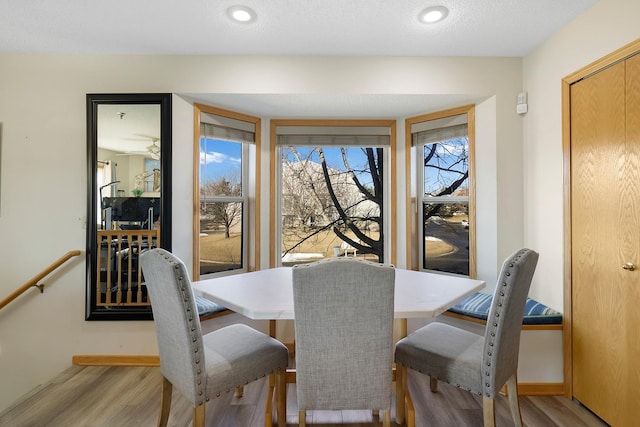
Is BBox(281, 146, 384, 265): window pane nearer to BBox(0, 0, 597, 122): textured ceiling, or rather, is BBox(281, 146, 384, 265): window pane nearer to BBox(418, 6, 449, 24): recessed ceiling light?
BBox(0, 0, 597, 122): textured ceiling

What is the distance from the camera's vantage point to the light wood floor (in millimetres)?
1818

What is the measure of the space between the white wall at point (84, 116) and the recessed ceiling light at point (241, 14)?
0.46 m

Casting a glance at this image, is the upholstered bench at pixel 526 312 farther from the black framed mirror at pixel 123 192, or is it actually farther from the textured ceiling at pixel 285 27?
the black framed mirror at pixel 123 192

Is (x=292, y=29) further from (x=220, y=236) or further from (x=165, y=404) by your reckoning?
(x=165, y=404)

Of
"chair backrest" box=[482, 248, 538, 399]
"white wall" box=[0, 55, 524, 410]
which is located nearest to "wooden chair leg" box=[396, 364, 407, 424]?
"chair backrest" box=[482, 248, 538, 399]

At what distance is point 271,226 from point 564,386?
2453 mm

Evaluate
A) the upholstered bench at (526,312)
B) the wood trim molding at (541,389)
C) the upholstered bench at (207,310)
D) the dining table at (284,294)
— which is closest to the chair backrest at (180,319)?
the dining table at (284,294)

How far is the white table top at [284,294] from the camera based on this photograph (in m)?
1.34

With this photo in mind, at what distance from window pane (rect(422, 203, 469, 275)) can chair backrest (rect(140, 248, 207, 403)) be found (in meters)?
2.20

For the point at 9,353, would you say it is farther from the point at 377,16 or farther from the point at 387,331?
the point at 377,16

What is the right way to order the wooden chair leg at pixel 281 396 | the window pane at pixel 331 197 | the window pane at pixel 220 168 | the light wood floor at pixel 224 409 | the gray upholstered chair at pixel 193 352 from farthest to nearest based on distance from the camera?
the window pane at pixel 331 197
the window pane at pixel 220 168
the light wood floor at pixel 224 409
the wooden chair leg at pixel 281 396
the gray upholstered chair at pixel 193 352

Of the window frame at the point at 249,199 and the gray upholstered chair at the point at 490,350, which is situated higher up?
the window frame at the point at 249,199

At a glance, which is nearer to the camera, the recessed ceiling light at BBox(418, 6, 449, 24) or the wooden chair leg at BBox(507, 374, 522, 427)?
the wooden chair leg at BBox(507, 374, 522, 427)

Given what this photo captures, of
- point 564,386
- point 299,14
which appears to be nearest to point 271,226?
point 299,14
